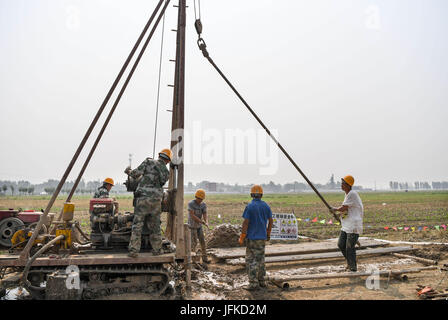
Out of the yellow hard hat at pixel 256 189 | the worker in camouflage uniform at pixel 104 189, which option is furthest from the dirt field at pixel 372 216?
the worker in camouflage uniform at pixel 104 189

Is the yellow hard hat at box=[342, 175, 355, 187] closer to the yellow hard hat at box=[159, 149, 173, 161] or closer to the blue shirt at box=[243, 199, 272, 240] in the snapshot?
the blue shirt at box=[243, 199, 272, 240]

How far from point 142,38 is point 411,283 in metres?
9.13

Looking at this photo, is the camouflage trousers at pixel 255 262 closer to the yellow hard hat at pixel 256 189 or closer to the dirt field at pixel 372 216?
the yellow hard hat at pixel 256 189

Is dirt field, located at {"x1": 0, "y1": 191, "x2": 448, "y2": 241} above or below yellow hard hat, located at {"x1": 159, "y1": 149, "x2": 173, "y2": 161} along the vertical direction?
below

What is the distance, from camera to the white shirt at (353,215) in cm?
842

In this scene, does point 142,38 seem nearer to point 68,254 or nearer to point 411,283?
point 68,254

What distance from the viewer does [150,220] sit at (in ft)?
23.0

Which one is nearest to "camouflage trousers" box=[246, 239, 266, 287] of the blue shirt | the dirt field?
the blue shirt

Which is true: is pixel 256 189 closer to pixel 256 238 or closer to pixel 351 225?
pixel 256 238

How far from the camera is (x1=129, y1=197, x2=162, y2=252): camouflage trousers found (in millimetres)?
6702

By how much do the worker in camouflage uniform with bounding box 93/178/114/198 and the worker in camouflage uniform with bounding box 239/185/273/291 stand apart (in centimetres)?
469

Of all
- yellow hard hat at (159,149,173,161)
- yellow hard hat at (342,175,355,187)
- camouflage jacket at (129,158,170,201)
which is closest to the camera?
camouflage jacket at (129,158,170,201)

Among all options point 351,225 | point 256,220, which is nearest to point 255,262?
point 256,220
